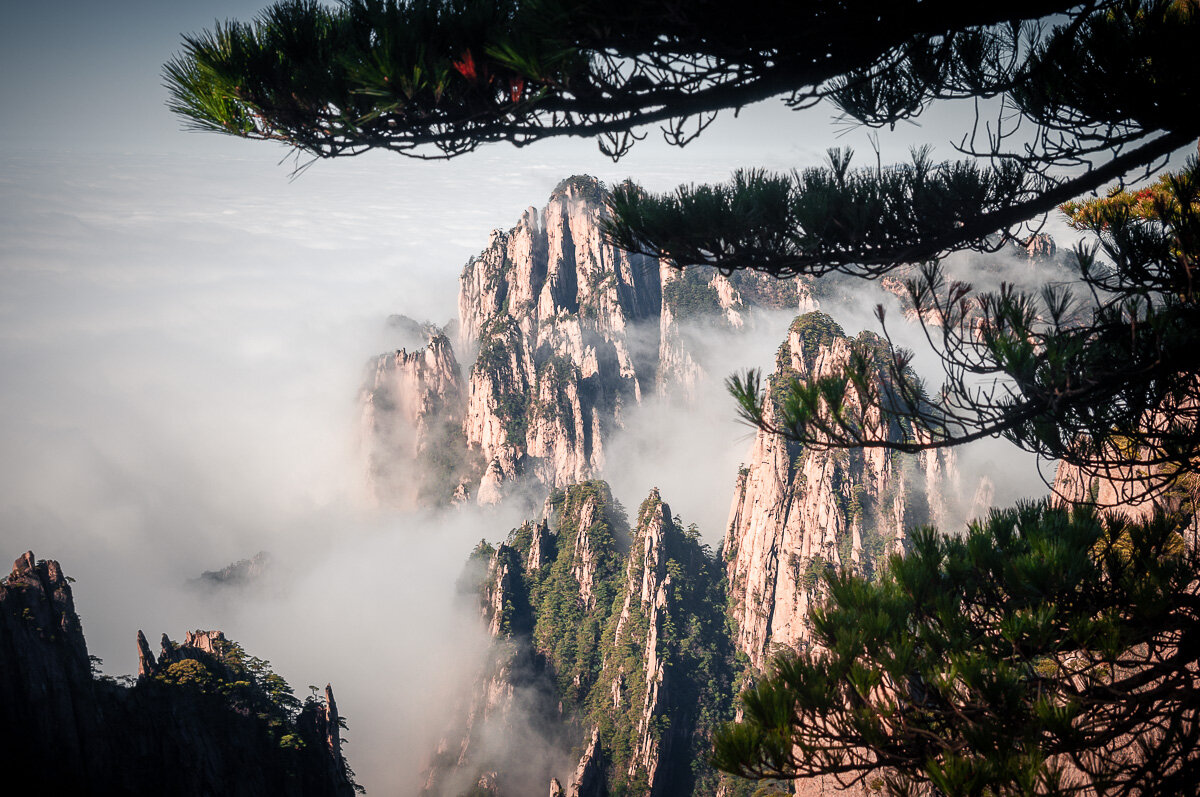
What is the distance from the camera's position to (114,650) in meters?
67.6

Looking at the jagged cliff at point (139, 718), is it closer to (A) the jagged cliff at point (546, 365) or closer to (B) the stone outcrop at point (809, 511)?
(B) the stone outcrop at point (809, 511)

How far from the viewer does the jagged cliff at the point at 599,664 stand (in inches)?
1467

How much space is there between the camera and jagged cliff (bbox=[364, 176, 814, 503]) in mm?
65438

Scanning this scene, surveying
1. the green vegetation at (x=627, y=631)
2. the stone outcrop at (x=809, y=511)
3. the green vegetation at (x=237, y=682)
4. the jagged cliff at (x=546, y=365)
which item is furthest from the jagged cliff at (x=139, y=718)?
the jagged cliff at (x=546, y=365)

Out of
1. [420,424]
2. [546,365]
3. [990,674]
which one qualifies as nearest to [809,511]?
[546,365]

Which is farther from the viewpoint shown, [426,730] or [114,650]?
[114,650]

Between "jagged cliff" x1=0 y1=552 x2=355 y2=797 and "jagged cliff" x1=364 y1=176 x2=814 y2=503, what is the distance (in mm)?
44441

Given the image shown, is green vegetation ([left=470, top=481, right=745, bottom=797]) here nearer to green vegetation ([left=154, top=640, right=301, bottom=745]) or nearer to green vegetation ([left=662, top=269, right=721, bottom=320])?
green vegetation ([left=154, top=640, right=301, bottom=745])

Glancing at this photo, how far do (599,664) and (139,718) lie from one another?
31073mm

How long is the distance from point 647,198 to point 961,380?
1.83 m

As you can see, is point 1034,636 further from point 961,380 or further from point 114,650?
point 114,650

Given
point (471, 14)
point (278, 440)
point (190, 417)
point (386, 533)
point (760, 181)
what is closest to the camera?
point (471, 14)

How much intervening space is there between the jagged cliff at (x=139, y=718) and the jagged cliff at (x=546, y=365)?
146ft

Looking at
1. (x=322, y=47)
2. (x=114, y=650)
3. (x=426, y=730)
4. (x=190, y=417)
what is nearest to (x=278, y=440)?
(x=190, y=417)
